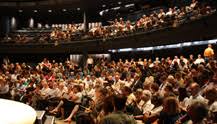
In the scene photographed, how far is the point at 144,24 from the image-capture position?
1872cm

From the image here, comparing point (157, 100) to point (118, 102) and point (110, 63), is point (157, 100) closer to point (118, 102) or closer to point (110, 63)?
point (118, 102)

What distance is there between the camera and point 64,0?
83.4ft

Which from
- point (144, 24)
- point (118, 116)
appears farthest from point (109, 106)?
point (144, 24)

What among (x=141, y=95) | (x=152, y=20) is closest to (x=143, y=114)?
(x=141, y=95)

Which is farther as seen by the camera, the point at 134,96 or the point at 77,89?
the point at 77,89

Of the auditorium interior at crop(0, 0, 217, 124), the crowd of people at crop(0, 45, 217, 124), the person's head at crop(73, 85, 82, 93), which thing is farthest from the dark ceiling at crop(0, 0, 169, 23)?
the person's head at crop(73, 85, 82, 93)

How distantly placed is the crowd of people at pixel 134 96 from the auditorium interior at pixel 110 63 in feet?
0.04

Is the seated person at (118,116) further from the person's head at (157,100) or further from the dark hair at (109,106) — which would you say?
the person's head at (157,100)

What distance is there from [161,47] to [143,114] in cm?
1369

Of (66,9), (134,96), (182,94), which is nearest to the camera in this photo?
(182,94)

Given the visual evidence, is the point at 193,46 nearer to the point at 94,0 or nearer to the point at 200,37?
the point at 200,37

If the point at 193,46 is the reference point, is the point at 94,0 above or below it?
above

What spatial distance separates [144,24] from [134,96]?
1209cm

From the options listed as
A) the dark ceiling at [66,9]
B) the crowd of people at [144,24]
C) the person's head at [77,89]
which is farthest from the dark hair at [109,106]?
the dark ceiling at [66,9]
